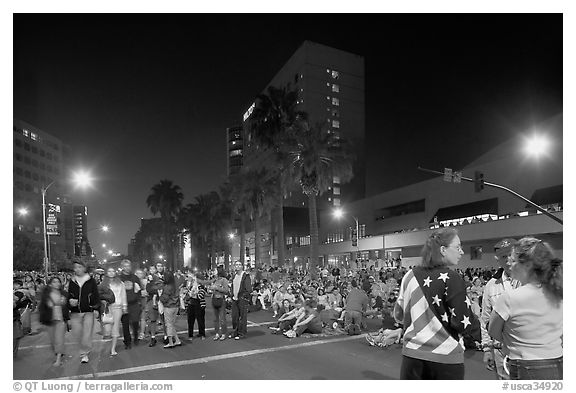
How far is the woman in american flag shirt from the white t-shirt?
26cm

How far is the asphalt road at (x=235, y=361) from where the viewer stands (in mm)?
6812

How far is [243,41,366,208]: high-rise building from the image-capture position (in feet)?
312

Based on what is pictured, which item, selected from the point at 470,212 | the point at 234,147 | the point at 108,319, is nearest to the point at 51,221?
the point at 108,319

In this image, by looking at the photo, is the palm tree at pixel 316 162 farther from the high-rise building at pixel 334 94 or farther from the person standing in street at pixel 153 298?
the high-rise building at pixel 334 94

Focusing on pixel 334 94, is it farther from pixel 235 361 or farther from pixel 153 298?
pixel 235 361

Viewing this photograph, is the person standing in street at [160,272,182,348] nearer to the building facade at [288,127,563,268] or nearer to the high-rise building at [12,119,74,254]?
the building facade at [288,127,563,268]

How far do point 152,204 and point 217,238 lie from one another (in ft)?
35.0

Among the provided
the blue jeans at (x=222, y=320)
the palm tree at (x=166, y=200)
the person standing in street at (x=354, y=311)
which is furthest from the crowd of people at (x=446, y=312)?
the palm tree at (x=166, y=200)

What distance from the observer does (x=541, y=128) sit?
112 feet

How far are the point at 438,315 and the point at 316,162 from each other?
2346cm

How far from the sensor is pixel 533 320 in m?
3.04

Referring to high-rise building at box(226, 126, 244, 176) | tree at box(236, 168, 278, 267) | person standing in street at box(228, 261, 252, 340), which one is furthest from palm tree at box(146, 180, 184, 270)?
high-rise building at box(226, 126, 244, 176)
